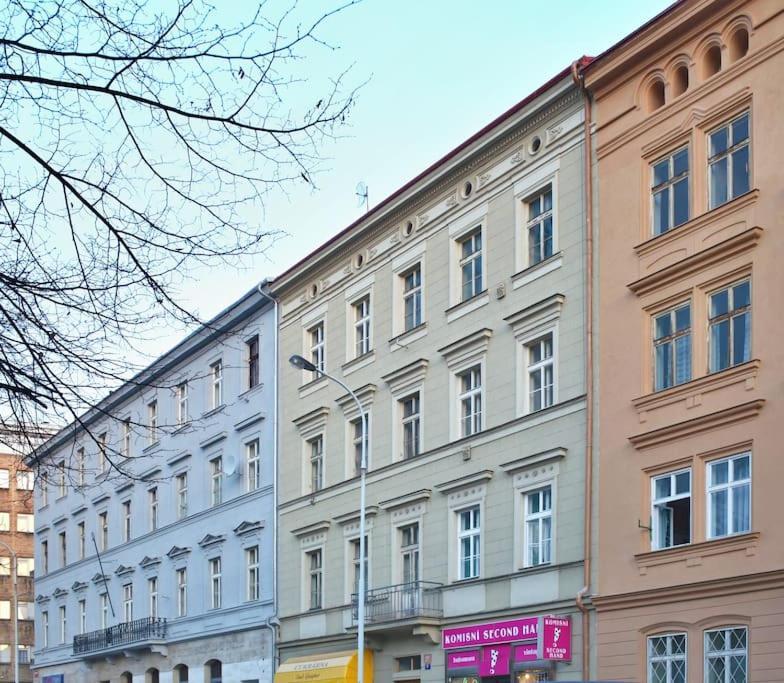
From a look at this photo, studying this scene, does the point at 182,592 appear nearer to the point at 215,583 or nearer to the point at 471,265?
the point at 215,583

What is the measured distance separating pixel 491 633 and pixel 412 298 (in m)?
8.96

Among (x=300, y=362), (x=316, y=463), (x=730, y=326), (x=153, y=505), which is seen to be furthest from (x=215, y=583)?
(x=730, y=326)

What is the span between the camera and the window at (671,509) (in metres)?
24.1

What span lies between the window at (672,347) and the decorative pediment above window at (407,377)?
8.22 metres

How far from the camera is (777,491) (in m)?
22.1

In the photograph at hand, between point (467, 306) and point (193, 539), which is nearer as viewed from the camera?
point (467, 306)

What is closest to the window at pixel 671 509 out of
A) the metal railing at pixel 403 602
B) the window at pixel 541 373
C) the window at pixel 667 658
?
the window at pixel 667 658

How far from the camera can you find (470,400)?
3098 centimetres

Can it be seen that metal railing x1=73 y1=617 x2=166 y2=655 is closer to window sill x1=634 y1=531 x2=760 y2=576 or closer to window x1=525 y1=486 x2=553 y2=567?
window x1=525 y1=486 x2=553 y2=567

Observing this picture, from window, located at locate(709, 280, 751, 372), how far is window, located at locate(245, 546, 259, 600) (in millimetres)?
19606

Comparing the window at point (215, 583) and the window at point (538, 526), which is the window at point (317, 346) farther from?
the window at point (538, 526)

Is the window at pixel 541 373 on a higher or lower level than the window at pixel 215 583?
higher

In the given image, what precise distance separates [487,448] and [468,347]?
2408 millimetres

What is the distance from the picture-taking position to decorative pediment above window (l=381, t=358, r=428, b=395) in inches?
1282
